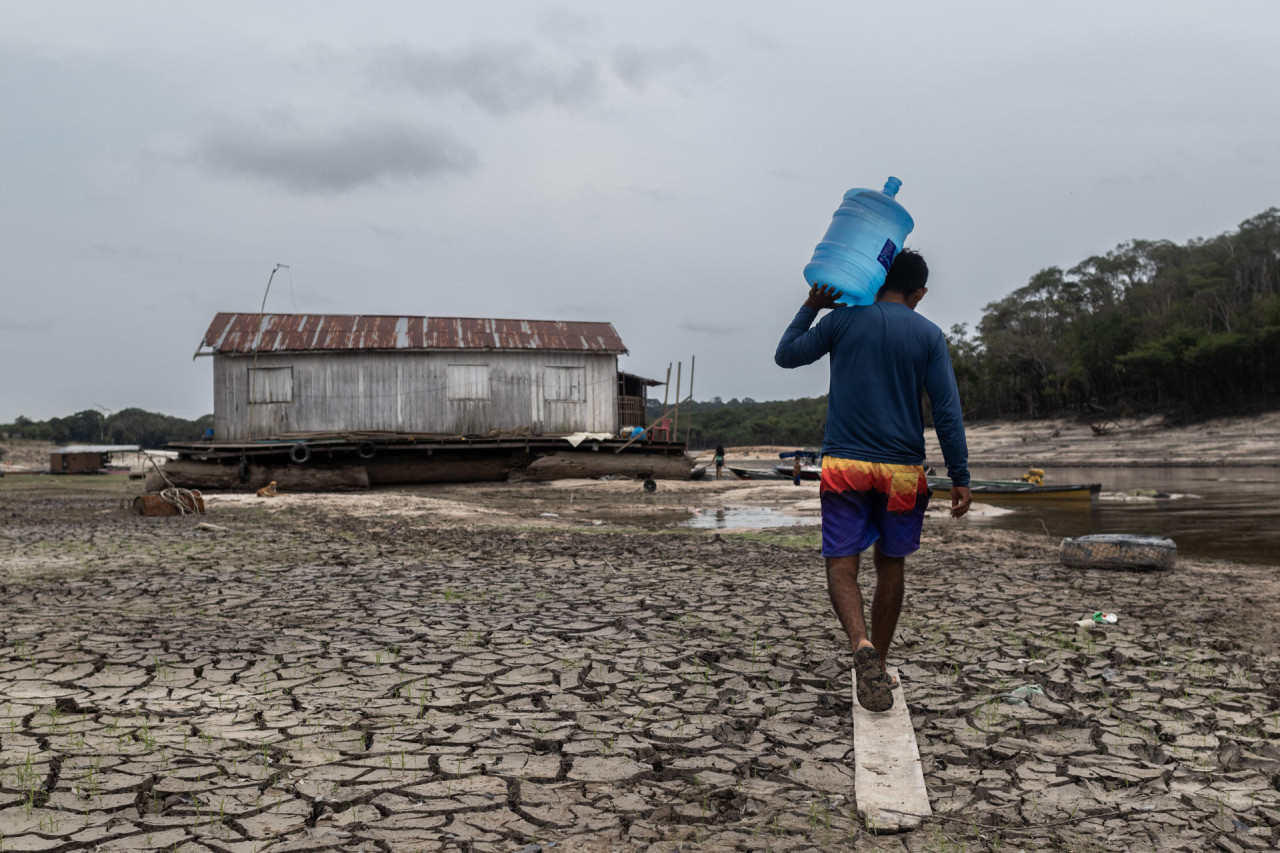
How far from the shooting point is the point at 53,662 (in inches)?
161

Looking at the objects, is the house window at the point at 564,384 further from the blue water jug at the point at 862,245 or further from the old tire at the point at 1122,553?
the blue water jug at the point at 862,245

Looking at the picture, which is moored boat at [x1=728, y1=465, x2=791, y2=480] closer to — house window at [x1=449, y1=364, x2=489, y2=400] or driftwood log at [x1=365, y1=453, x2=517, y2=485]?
driftwood log at [x1=365, y1=453, x2=517, y2=485]

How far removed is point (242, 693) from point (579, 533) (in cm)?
713

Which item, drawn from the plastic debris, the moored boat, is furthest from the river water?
the moored boat

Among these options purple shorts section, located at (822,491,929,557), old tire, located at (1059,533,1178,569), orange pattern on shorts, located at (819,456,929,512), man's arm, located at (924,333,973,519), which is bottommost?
old tire, located at (1059,533,1178,569)

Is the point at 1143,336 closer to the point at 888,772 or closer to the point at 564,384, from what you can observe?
the point at 564,384

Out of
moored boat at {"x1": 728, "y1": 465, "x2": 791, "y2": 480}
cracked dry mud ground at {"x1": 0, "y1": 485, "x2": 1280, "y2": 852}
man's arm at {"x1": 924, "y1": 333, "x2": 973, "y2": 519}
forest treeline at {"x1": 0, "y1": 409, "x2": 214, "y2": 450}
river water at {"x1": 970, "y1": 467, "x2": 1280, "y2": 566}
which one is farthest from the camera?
forest treeline at {"x1": 0, "y1": 409, "x2": 214, "y2": 450}

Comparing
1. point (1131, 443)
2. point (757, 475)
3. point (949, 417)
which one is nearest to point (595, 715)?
point (949, 417)

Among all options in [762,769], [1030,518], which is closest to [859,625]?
[762,769]

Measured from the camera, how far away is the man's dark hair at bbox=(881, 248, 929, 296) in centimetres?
368

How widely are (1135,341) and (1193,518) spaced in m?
46.0

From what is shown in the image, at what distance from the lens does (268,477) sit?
75.2 feet

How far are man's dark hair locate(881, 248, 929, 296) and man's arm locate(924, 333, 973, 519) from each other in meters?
0.27

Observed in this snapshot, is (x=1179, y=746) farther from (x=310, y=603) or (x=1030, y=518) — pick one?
(x=1030, y=518)
